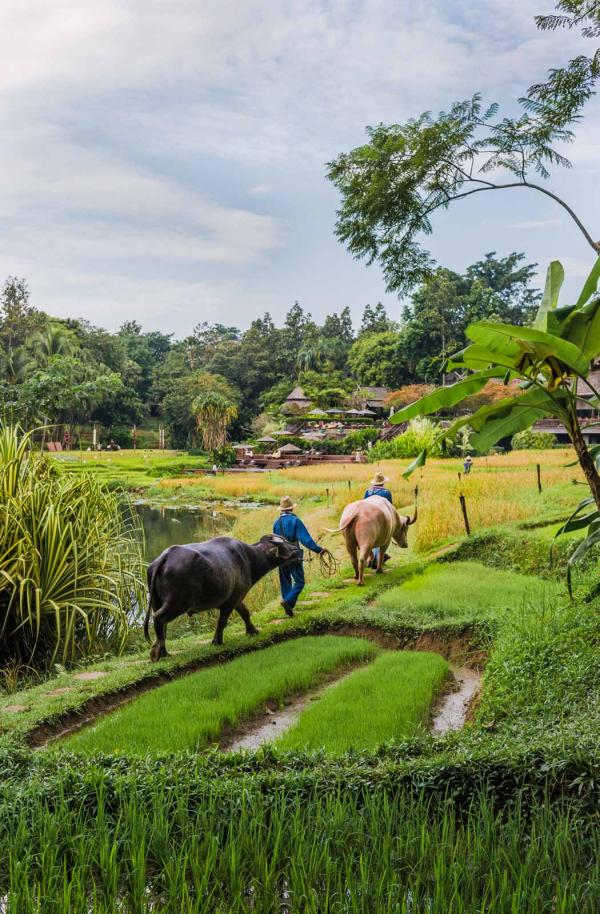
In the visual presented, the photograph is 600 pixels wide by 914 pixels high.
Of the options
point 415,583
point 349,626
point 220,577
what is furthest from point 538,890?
point 415,583

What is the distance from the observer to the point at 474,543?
9.41m

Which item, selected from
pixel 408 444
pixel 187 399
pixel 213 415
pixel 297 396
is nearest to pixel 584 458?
pixel 408 444

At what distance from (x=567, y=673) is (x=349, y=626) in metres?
2.75

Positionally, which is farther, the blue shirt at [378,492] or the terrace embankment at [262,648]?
the blue shirt at [378,492]

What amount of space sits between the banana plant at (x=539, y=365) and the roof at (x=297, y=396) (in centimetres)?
3425

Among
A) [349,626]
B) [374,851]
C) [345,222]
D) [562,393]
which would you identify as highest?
[345,222]

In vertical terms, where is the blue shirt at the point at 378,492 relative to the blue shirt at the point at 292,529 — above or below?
above

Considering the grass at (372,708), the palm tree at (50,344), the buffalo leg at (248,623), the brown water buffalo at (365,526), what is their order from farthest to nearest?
the palm tree at (50,344), the brown water buffalo at (365,526), the buffalo leg at (248,623), the grass at (372,708)

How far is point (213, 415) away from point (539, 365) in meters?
35.1

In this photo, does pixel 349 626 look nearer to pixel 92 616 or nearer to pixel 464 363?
pixel 92 616

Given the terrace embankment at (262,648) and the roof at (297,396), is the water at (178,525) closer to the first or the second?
the terrace embankment at (262,648)

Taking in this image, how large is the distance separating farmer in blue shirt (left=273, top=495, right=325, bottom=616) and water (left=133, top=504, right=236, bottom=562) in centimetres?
588

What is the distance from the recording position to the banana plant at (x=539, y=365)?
9.59ft

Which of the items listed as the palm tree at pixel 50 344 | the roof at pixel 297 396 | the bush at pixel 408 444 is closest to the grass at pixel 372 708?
the bush at pixel 408 444
